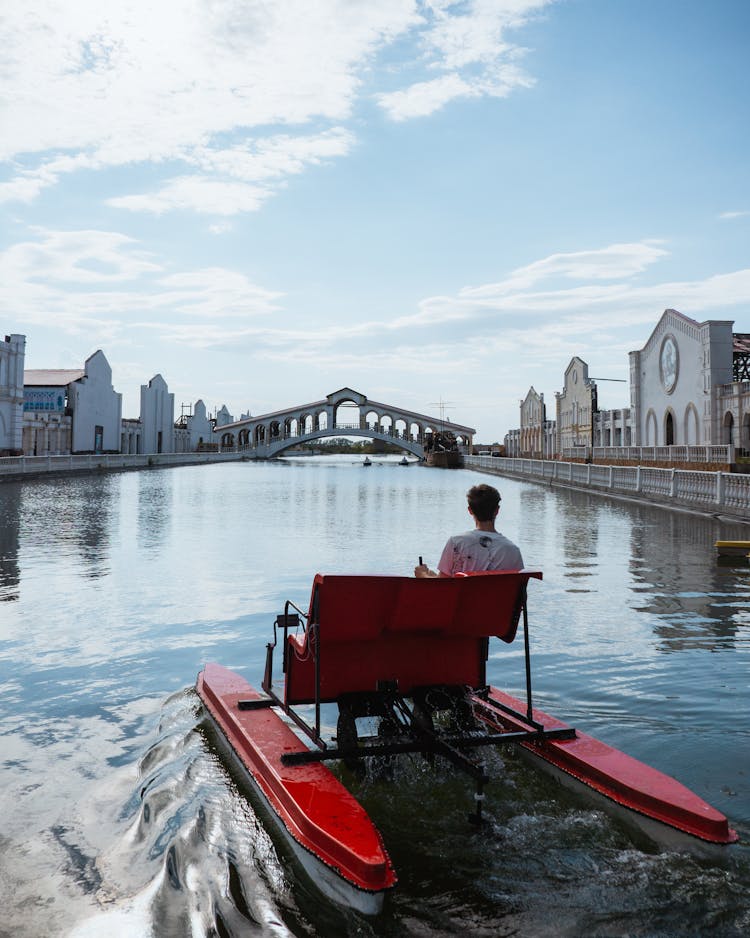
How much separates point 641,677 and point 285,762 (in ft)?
11.1

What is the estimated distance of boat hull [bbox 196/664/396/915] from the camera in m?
3.01

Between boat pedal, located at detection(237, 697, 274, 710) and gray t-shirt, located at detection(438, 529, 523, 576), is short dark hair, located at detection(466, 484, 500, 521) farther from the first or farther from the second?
boat pedal, located at detection(237, 697, 274, 710)

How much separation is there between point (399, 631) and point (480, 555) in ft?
2.18

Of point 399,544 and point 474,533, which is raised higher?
point 474,533

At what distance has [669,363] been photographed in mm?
43125

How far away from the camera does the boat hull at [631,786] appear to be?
3.43 meters

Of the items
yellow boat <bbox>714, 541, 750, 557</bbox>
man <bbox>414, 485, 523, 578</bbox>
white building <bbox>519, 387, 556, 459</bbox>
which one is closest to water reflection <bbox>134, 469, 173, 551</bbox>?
yellow boat <bbox>714, 541, 750, 557</bbox>

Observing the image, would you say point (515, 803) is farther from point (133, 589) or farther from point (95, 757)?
point (133, 589)

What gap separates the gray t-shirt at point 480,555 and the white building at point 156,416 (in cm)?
6821

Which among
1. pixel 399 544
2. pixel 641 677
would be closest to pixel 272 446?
pixel 399 544

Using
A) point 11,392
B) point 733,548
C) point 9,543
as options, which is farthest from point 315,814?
point 11,392

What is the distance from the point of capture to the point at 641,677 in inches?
248

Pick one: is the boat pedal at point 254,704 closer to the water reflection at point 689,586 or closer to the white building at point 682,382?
the water reflection at point 689,586

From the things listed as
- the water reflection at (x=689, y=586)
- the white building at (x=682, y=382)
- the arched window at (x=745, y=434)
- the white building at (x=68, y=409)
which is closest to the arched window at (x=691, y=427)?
the white building at (x=682, y=382)
